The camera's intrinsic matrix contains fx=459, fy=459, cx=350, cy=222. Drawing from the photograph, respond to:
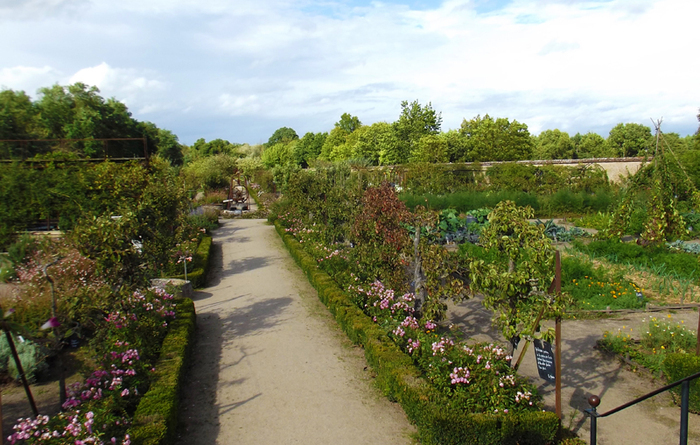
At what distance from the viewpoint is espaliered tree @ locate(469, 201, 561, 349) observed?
4.49m

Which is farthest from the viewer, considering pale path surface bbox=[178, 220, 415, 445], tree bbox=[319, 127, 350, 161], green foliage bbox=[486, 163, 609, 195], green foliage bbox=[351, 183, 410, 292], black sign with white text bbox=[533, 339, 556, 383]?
tree bbox=[319, 127, 350, 161]

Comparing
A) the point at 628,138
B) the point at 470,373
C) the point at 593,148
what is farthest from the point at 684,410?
the point at 593,148

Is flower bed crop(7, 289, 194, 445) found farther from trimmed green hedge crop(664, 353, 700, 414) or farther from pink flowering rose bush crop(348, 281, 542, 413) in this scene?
trimmed green hedge crop(664, 353, 700, 414)

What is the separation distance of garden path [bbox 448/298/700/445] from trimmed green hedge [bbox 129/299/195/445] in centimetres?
392

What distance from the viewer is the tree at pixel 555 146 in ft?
173

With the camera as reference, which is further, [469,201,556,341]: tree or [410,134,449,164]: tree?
[410,134,449,164]: tree

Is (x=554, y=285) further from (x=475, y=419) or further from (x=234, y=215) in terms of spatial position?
(x=234, y=215)

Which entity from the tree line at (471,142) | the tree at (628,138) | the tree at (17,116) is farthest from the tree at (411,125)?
the tree at (17,116)

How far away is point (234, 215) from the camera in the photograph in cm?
2469

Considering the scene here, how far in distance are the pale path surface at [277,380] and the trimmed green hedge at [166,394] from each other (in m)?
0.31

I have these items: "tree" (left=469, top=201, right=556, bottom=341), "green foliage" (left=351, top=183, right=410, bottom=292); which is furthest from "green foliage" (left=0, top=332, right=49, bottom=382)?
"tree" (left=469, top=201, right=556, bottom=341)

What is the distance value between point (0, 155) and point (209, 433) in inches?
683

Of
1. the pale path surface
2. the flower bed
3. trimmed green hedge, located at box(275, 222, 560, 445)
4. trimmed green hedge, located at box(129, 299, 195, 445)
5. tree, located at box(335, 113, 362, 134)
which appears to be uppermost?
tree, located at box(335, 113, 362, 134)

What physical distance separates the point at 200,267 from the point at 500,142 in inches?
1284
